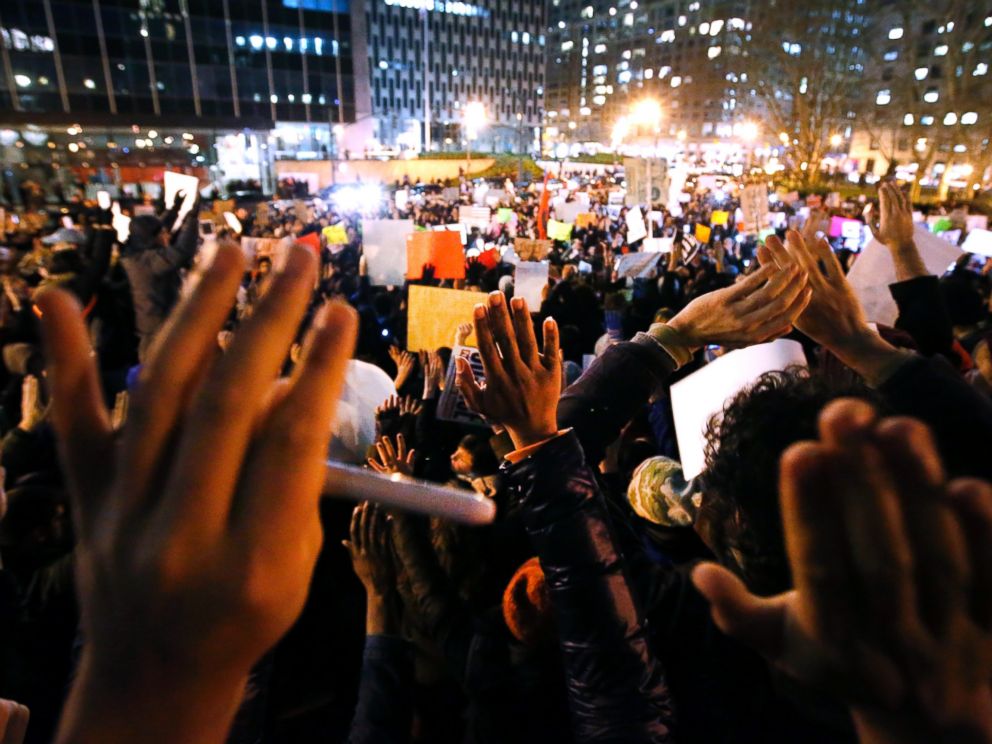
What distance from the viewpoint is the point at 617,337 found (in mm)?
4531

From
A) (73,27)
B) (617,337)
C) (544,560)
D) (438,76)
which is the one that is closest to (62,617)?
(544,560)

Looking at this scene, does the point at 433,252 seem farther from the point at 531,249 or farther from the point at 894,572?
the point at 894,572

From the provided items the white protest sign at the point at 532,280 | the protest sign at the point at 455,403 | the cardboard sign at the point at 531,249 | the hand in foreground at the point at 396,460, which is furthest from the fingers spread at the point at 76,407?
the cardboard sign at the point at 531,249

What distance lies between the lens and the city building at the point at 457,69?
286 feet

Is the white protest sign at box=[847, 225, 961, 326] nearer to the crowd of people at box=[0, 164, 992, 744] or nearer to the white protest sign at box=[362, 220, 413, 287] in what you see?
the crowd of people at box=[0, 164, 992, 744]

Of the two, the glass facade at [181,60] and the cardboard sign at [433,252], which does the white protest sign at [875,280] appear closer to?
the cardboard sign at [433,252]

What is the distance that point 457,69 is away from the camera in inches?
3681

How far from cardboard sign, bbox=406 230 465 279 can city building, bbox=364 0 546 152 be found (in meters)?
80.6

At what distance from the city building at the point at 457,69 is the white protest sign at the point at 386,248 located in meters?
80.2

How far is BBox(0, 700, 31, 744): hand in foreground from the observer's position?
97 centimetres

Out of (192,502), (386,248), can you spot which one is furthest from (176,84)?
(192,502)

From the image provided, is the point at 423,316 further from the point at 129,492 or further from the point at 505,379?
the point at 129,492

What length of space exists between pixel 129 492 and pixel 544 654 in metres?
1.38

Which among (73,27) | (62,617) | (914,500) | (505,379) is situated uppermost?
(73,27)
